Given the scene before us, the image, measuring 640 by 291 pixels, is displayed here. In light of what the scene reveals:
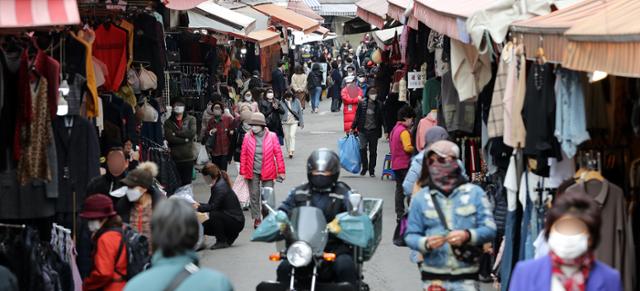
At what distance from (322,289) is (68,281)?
235 centimetres

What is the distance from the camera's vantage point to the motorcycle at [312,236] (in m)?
9.77

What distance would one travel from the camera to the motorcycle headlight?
9537 mm

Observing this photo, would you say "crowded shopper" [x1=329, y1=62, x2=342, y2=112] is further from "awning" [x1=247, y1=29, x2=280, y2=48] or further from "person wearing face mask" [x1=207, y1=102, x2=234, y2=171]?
"person wearing face mask" [x1=207, y1=102, x2=234, y2=171]

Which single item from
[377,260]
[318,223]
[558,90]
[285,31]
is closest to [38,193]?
[318,223]

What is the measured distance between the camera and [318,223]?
32.5 ft

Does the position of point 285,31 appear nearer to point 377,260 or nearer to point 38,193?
point 377,260

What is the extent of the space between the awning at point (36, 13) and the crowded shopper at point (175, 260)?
252cm

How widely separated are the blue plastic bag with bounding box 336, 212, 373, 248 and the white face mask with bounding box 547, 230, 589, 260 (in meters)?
3.54

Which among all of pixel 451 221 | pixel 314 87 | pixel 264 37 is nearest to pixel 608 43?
pixel 451 221

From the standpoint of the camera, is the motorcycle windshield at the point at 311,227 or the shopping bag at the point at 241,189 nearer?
the motorcycle windshield at the point at 311,227

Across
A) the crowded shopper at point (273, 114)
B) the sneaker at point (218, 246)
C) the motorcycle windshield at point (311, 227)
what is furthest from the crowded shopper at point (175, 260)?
the crowded shopper at point (273, 114)

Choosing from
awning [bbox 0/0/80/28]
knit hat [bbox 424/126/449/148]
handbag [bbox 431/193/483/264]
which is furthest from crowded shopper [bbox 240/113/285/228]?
awning [bbox 0/0/80/28]

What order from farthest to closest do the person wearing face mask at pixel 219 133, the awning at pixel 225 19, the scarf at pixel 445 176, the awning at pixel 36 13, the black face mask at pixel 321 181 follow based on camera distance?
1. the person wearing face mask at pixel 219 133
2. the awning at pixel 225 19
3. the black face mask at pixel 321 181
4. the scarf at pixel 445 176
5. the awning at pixel 36 13

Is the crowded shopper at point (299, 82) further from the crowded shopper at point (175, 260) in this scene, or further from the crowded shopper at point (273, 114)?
the crowded shopper at point (175, 260)
